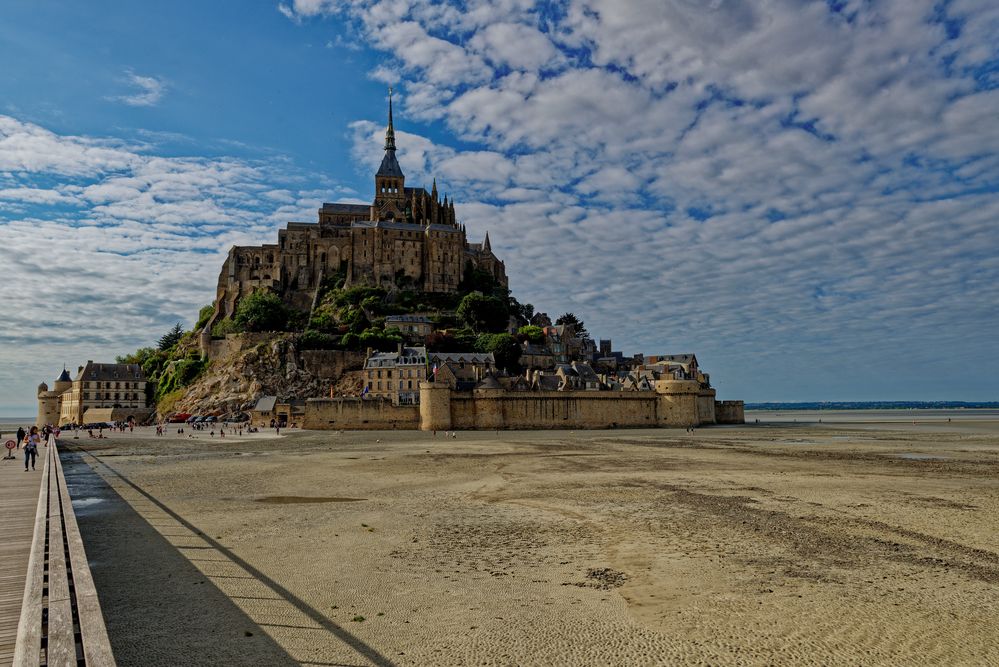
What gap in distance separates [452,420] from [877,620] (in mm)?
45225

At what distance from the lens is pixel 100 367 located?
66.6 m

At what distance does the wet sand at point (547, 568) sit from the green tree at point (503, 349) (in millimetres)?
44073

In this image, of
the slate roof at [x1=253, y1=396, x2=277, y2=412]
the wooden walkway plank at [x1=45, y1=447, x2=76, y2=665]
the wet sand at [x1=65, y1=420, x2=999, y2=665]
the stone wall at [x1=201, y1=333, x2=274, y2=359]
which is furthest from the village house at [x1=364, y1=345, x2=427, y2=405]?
the wooden walkway plank at [x1=45, y1=447, x2=76, y2=665]

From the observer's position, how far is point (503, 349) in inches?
2596

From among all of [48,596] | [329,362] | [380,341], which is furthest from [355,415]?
[48,596]

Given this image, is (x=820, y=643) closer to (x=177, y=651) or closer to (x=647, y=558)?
(x=647, y=558)

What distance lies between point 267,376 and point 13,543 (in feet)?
179

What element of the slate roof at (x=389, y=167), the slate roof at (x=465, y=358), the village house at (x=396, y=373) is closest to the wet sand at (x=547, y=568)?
the village house at (x=396, y=373)

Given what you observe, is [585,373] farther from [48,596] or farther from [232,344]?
[48,596]

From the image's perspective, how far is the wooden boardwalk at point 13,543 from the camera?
6333 mm

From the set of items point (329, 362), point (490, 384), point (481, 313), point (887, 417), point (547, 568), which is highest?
point (481, 313)

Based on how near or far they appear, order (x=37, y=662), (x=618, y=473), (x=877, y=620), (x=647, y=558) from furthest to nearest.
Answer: (x=618, y=473) < (x=647, y=558) < (x=877, y=620) < (x=37, y=662)

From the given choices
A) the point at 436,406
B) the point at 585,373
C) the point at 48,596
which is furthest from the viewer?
the point at 585,373

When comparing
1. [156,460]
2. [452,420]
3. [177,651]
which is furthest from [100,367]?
[177,651]
